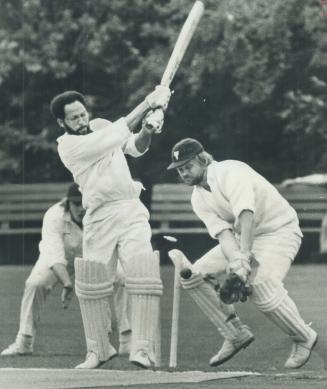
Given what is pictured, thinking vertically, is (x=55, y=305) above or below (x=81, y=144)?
below

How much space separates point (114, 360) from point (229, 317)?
884 millimetres

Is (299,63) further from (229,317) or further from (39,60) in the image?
(229,317)

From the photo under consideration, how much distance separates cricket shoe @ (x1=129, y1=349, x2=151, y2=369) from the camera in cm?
672

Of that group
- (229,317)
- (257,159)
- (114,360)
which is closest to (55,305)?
(257,159)

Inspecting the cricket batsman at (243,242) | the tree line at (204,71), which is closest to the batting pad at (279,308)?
the cricket batsman at (243,242)

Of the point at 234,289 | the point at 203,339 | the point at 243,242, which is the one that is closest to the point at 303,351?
the point at 234,289

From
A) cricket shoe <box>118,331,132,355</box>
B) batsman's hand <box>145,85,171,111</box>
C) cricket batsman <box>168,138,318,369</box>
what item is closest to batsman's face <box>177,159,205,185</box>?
cricket batsman <box>168,138,318,369</box>

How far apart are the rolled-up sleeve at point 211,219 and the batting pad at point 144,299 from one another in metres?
0.40

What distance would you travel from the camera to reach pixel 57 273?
8.03m

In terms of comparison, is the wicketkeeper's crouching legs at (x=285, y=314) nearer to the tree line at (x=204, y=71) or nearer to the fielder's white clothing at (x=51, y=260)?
the fielder's white clothing at (x=51, y=260)

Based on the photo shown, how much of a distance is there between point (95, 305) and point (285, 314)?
106 cm

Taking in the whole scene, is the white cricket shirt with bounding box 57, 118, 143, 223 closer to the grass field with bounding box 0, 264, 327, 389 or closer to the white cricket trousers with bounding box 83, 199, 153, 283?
the white cricket trousers with bounding box 83, 199, 153, 283

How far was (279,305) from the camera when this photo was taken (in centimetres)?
695

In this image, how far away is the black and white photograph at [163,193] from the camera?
6902 millimetres
